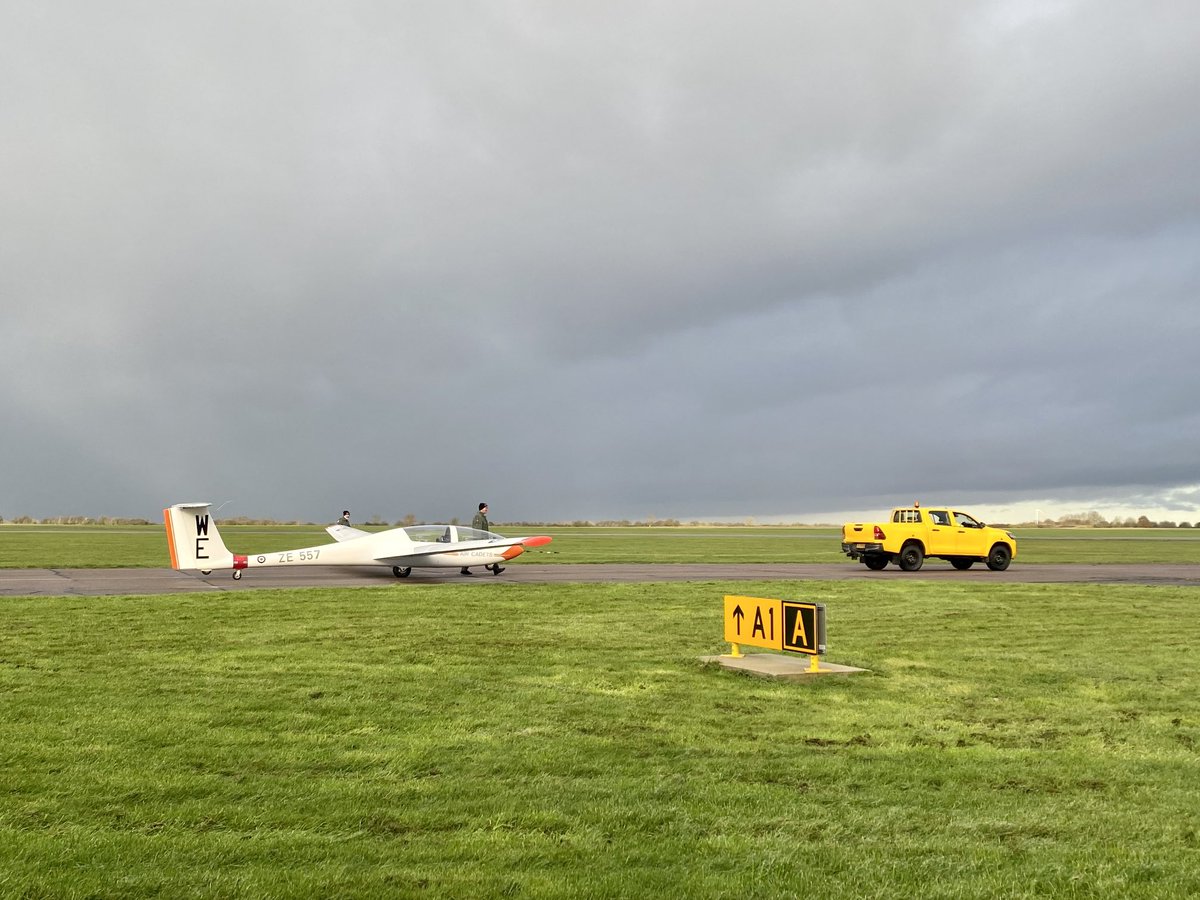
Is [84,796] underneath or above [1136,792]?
above

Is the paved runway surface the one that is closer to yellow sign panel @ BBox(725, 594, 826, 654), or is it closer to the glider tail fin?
the glider tail fin

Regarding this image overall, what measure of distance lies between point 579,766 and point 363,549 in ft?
67.5

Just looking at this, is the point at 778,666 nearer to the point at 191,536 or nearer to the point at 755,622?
the point at 755,622

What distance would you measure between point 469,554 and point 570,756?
66.0 feet

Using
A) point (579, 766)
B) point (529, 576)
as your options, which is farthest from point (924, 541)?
point (579, 766)

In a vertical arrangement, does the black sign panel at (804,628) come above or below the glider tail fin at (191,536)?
below

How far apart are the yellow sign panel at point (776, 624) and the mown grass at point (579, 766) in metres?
0.64

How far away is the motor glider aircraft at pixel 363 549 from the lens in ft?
83.0

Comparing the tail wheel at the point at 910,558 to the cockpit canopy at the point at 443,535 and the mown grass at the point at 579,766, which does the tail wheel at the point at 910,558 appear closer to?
the cockpit canopy at the point at 443,535

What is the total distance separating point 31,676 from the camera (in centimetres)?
1118

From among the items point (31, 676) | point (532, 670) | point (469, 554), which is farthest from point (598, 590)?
point (31, 676)

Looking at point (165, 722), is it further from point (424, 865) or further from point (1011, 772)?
point (1011, 772)

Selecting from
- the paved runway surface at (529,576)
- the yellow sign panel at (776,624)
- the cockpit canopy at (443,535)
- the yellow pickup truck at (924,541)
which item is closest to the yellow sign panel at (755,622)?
the yellow sign panel at (776,624)

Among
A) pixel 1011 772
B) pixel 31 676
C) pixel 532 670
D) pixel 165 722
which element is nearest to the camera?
pixel 1011 772
